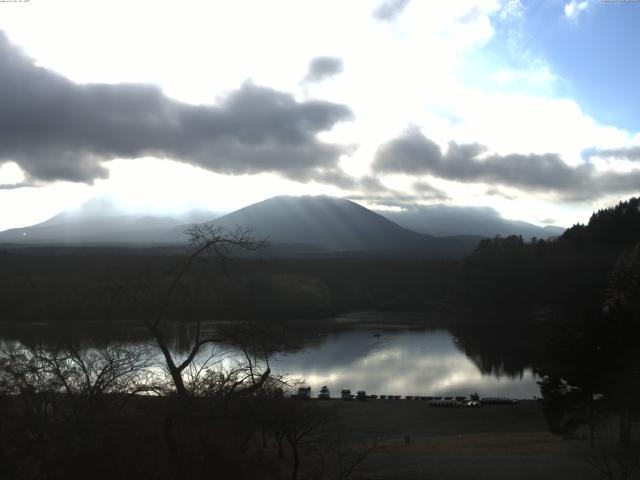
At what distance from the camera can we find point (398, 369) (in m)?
21.1

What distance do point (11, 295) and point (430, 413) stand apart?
18723mm

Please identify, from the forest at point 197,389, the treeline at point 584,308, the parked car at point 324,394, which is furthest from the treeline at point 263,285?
the treeline at point 584,308

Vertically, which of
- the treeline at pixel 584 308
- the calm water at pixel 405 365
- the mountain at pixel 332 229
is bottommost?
the calm water at pixel 405 365

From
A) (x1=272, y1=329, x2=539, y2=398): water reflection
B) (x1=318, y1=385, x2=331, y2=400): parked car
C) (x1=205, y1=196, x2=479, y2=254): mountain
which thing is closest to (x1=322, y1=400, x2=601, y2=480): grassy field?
(x1=318, y1=385, x2=331, y2=400): parked car

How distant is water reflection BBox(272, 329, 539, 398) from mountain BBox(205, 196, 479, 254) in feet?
332

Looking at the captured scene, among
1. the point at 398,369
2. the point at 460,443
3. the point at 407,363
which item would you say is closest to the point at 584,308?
the point at 460,443

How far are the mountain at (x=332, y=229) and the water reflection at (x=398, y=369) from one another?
101187mm

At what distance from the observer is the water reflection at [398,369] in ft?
60.5

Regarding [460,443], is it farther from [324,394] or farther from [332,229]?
[332,229]

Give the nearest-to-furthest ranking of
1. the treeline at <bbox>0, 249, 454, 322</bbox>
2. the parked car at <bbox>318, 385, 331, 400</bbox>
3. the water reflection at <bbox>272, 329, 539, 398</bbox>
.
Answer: the parked car at <bbox>318, 385, 331, 400</bbox> → the treeline at <bbox>0, 249, 454, 322</bbox> → the water reflection at <bbox>272, 329, 539, 398</bbox>

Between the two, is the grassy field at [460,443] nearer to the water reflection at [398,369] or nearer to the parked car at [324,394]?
the parked car at [324,394]

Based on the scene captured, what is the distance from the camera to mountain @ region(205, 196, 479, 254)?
135 metres

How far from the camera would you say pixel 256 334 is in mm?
3926

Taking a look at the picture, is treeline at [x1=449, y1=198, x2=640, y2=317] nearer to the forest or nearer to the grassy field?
the forest
